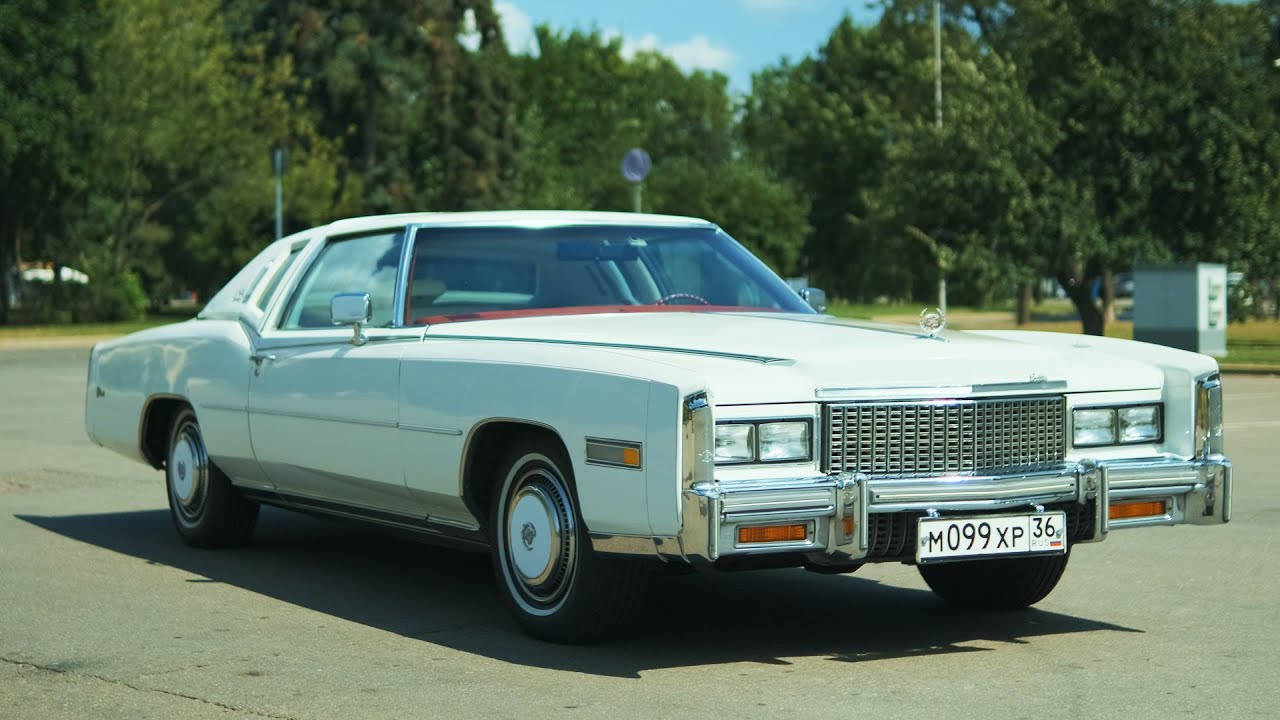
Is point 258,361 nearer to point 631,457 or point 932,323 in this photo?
point 631,457

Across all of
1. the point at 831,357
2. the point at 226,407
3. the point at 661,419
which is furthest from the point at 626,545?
the point at 226,407

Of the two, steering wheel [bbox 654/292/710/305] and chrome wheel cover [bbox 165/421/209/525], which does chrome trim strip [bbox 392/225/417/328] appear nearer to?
steering wheel [bbox 654/292/710/305]

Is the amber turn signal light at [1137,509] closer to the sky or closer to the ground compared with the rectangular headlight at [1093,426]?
closer to the ground

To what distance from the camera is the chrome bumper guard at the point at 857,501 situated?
18.4ft

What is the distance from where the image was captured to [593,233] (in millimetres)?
7711

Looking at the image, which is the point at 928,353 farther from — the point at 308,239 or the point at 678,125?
the point at 678,125

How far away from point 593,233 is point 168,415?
2965 mm

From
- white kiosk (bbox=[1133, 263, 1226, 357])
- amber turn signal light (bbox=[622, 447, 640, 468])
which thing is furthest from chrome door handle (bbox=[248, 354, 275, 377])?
white kiosk (bbox=[1133, 263, 1226, 357])

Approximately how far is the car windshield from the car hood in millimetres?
395

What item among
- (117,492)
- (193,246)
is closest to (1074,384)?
(117,492)

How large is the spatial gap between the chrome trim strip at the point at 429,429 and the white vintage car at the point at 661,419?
0.01 m

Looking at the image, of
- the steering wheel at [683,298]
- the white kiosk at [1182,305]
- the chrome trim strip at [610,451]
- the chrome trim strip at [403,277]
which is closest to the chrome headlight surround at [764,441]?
the chrome trim strip at [610,451]

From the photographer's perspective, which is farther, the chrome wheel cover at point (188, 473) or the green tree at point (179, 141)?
the green tree at point (179, 141)

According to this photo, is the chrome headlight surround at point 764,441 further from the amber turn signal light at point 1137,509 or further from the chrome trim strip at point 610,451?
the amber turn signal light at point 1137,509
